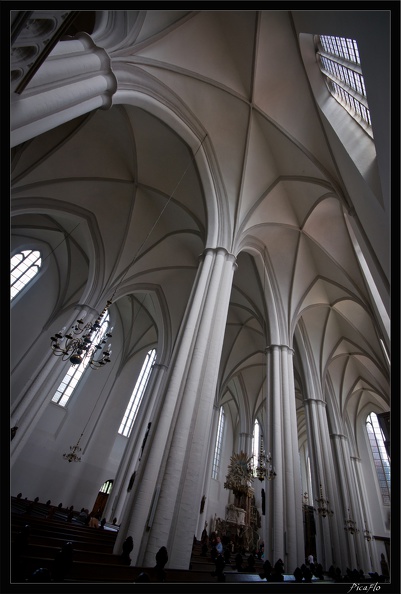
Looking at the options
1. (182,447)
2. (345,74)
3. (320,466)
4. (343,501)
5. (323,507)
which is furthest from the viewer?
(343,501)

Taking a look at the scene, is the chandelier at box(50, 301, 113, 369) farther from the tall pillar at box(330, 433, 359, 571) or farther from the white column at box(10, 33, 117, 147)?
the tall pillar at box(330, 433, 359, 571)

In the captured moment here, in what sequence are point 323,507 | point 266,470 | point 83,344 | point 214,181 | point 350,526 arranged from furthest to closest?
point 350,526, point 323,507, point 214,181, point 266,470, point 83,344

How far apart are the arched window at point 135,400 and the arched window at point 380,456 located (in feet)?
60.0

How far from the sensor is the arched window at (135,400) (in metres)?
18.0

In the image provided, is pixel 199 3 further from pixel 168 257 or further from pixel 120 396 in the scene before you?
pixel 120 396

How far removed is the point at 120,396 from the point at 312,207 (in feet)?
49.0

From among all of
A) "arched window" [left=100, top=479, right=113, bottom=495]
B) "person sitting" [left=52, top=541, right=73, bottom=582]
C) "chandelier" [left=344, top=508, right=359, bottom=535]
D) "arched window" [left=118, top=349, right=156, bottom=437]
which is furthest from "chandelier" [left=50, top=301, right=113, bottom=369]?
"chandelier" [left=344, top=508, right=359, bottom=535]

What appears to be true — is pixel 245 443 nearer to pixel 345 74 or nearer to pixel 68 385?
pixel 68 385

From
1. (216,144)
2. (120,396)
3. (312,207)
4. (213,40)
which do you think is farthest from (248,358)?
(213,40)

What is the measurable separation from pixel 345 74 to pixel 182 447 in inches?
387

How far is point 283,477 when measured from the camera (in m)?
9.35

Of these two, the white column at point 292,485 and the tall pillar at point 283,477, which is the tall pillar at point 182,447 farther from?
the white column at point 292,485

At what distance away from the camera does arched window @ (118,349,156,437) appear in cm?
1795

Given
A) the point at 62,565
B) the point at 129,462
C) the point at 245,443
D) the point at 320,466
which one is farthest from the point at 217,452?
A: the point at 62,565
